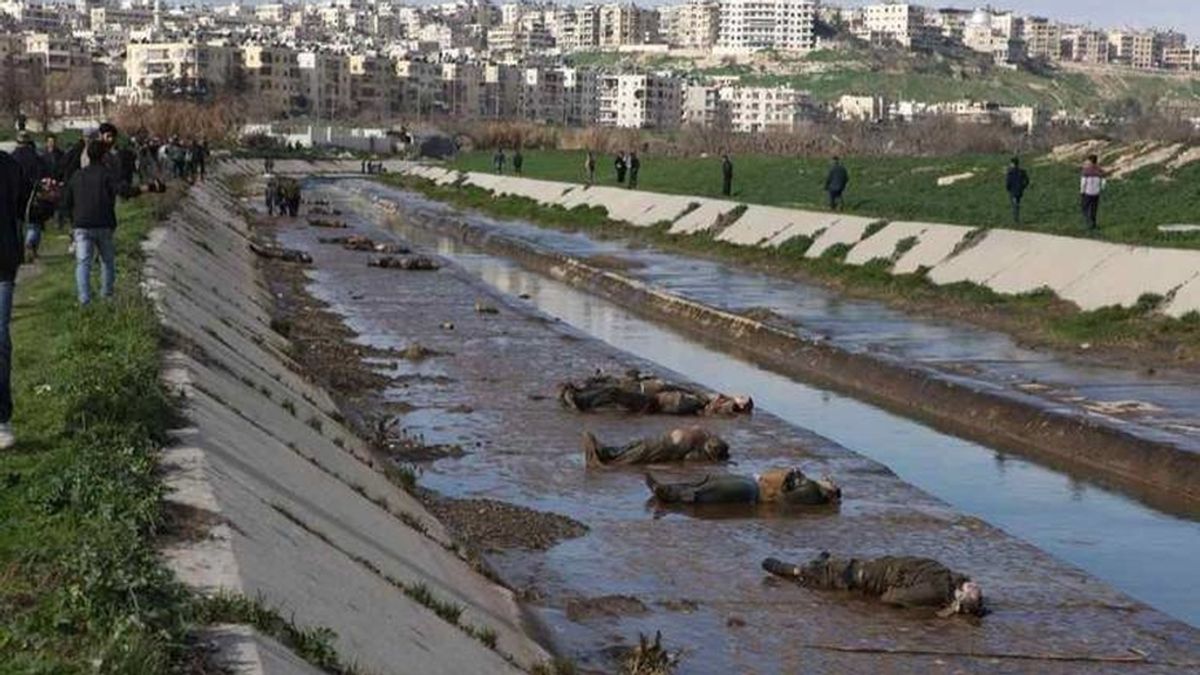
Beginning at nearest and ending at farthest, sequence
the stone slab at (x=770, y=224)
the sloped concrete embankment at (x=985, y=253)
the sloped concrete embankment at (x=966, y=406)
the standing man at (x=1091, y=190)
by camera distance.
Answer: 1. the sloped concrete embankment at (x=966, y=406)
2. the sloped concrete embankment at (x=985, y=253)
3. the standing man at (x=1091, y=190)
4. the stone slab at (x=770, y=224)

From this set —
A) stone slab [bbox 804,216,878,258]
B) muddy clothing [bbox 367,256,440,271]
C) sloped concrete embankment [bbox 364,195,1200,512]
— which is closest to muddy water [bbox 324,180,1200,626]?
sloped concrete embankment [bbox 364,195,1200,512]

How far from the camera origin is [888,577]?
11367 millimetres

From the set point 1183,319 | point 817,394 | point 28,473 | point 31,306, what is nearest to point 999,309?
point 1183,319

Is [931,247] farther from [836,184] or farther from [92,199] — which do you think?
[92,199]

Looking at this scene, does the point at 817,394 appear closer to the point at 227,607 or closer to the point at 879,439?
the point at 879,439

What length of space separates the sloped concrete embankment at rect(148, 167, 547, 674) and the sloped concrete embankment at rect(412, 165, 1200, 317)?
51.6 feet

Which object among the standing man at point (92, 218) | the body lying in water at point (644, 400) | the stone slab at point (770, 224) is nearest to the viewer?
the standing man at point (92, 218)

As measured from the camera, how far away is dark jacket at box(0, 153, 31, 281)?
10.6 m

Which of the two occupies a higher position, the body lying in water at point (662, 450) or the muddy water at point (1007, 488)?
the body lying in water at point (662, 450)

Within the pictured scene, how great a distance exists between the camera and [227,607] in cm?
697

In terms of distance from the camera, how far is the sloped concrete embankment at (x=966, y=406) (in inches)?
654

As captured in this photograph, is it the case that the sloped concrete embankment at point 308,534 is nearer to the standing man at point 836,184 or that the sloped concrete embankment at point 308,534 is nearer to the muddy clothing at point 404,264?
the muddy clothing at point 404,264

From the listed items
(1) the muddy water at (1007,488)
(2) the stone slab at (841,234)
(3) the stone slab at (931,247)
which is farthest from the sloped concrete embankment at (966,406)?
(2) the stone slab at (841,234)

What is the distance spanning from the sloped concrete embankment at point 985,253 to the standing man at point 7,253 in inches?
771
